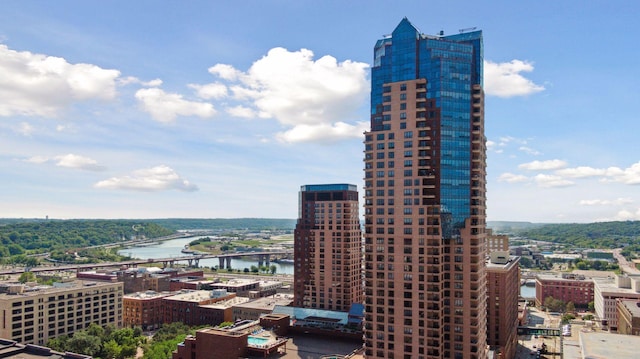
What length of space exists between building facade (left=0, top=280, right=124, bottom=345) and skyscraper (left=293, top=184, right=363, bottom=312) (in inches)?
1869

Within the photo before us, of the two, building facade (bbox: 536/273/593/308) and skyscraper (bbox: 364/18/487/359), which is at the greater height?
skyscraper (bbox: 364/18/487/359)

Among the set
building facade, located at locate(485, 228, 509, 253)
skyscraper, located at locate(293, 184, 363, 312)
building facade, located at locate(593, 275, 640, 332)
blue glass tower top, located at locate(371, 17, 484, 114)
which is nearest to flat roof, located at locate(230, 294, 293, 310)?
skyscraper, located at locate(293, 184, 363, 312)

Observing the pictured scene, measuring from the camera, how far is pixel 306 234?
438 feet

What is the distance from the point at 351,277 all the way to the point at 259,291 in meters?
57.7

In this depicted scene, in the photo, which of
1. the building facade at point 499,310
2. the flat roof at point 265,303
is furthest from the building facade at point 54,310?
the building facade at point 499,310

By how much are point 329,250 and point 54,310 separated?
64.8 metres

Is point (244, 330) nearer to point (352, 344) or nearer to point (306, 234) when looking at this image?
point (352, 344)

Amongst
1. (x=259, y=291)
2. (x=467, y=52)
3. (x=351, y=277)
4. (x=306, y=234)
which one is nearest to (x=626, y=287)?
(x=351, y=277)

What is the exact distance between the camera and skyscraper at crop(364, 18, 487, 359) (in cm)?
6719

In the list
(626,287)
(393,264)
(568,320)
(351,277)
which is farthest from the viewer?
(626,287)

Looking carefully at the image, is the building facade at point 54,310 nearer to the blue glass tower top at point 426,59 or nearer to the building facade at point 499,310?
the blue glass tower top at point 426,59

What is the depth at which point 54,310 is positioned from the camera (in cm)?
11588

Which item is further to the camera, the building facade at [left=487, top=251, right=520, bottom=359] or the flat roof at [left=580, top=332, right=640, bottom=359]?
the building facade at [left=487, top=251, right=520, bottom=359]

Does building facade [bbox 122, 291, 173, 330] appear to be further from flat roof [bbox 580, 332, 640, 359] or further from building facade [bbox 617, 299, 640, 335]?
building facade [bbox 617, 299, 640, 335]
